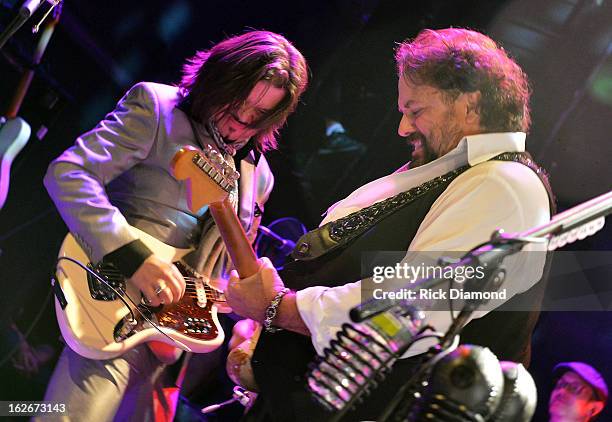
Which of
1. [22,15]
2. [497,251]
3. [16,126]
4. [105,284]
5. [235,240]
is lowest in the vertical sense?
[105,284]

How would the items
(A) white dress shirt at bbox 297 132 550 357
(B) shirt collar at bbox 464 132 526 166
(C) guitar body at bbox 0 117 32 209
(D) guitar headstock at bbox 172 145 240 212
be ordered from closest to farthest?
(A) white dress shirt at bbox 297 132 550 357, (B) shirt collar at bbox 464 132 526 166, (D) guitar headstock at bbox 172 145 240 212, (C) guitar body at bbox 0 117 32 209

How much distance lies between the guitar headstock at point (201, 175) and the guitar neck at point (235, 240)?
4 centimetres

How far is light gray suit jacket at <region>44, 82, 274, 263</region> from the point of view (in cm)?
221

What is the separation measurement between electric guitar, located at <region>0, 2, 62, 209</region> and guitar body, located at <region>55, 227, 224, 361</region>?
0.96 meters

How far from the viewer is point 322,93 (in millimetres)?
3590

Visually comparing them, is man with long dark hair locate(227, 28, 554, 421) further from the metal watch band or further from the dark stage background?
the dark stage background

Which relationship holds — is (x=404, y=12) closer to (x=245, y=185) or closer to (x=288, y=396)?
(x=245, y=185)

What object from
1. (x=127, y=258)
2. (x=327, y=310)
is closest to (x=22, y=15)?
(x=127, y=258)

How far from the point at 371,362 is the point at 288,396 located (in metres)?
0.51

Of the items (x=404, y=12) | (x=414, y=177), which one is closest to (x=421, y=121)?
(x=414, y=177)

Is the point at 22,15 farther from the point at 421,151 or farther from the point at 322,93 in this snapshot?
the point at 322,93

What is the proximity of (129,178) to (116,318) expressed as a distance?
0.56 m

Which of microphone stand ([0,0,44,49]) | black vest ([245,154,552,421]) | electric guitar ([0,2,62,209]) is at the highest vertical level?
microphone stand ([0,0,44,49])

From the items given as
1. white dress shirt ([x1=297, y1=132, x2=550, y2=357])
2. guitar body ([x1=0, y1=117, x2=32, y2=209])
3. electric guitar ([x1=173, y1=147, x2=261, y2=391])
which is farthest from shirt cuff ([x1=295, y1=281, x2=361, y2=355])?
guitar body ([x1=0, y1=117, x2=32, y2=209])
